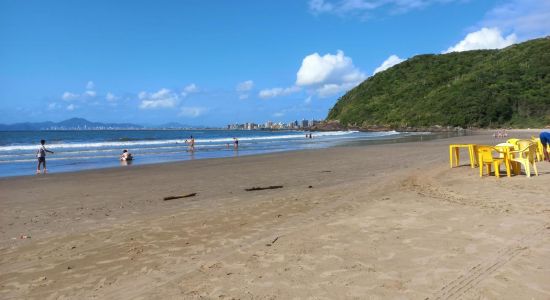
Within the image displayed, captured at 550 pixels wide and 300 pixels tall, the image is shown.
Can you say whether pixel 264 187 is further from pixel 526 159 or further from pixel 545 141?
pixel 545 141

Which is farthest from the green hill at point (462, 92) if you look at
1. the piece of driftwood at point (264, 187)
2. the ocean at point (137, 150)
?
the piece of driftwood at point (264, 187)

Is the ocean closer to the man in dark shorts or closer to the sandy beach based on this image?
the sandy beach

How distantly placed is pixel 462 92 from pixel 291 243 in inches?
3362

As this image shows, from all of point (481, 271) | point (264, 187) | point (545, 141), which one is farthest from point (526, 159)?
point (481, 271)

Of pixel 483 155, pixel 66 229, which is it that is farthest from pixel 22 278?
pixel 483 155

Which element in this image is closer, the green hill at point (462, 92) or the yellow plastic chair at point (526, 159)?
the yellow plastic chair at point (526, 159)

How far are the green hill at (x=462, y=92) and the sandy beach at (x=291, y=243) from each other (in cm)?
6528

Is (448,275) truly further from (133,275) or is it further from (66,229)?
(66,229)

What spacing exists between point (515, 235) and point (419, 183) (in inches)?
204

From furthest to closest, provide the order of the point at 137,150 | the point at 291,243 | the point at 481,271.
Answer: the point at 137,150, the point at 291,243, the point at 481,271

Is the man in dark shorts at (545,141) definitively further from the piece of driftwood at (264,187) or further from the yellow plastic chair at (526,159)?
the piece of driftwood at (264,187)

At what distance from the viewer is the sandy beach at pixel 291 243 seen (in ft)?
13.3

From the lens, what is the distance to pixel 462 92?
81250 millimetres

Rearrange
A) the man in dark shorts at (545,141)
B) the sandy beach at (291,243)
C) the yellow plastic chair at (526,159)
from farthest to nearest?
the man in dark shorts at (545,141)
the yellow plastic chair at (526,159)
the sandy beach at (291,243)
